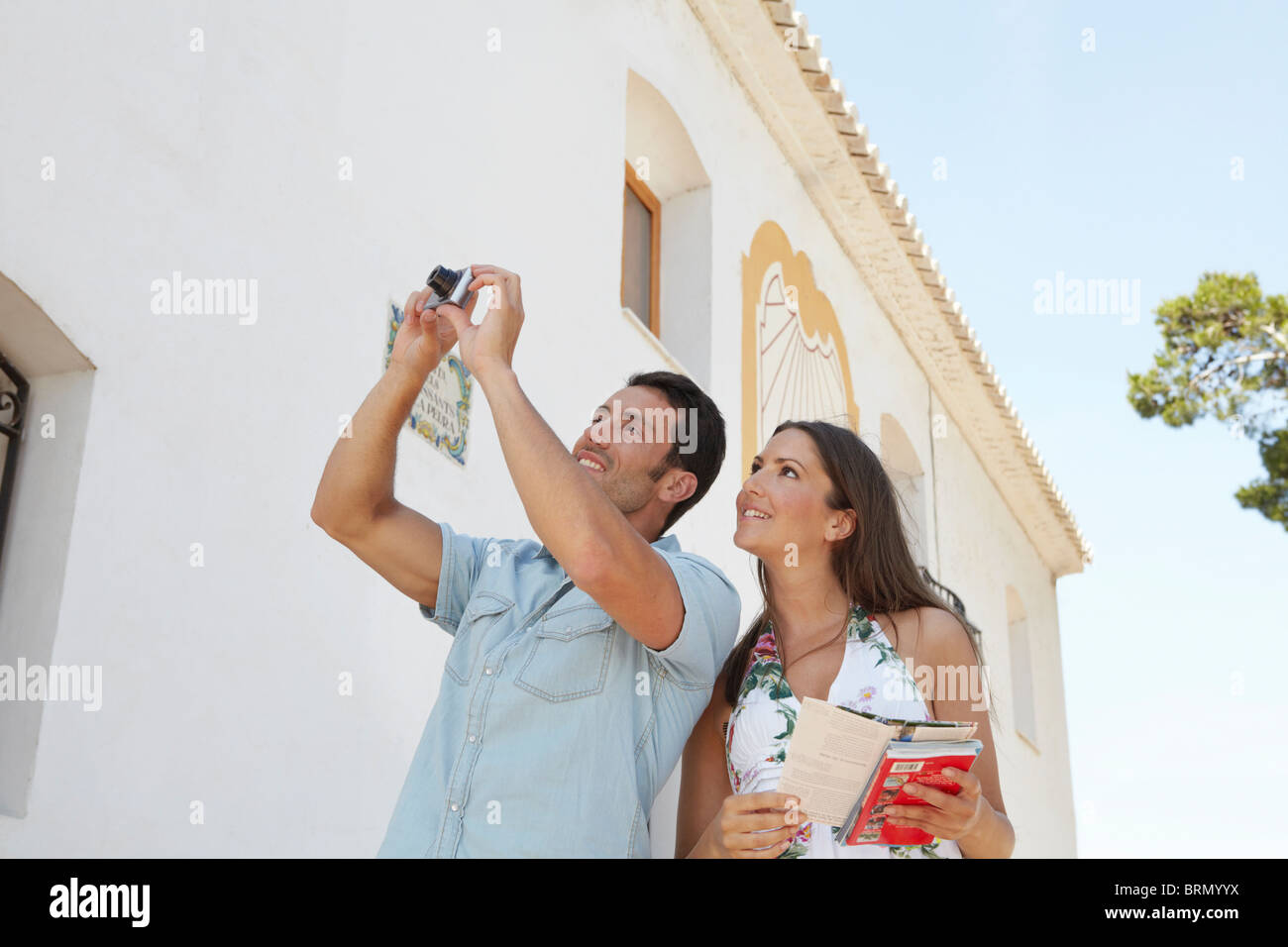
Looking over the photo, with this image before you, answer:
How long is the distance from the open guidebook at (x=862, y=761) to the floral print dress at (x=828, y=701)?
170mm

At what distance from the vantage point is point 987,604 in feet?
41.7

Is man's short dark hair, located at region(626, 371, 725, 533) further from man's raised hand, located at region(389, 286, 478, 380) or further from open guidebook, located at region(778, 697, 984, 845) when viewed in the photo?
open guidebook, located at region(778, 697, 984, 845)

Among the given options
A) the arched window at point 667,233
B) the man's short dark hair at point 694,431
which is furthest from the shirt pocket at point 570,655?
the arched window at point 667,233

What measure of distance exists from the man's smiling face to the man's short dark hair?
0.04 metres

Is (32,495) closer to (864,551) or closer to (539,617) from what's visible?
(539,617)

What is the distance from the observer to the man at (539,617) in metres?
2.34

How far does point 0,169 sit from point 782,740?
7.32ft

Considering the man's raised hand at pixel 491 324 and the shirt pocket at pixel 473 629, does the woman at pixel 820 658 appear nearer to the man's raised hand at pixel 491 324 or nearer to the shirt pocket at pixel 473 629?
the shirt pocket at pixel 473 629

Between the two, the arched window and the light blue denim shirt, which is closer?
the light blue denim shirt

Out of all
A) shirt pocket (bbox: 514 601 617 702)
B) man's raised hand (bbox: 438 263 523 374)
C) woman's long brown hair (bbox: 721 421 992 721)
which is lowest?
shirt pocket (bbox: 514 601 617 702)

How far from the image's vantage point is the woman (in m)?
2.34

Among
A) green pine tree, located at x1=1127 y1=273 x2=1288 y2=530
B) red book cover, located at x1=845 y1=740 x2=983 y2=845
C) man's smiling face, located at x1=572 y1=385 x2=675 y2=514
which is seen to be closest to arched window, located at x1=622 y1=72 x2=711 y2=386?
man's smiling face, located at x1=572 y1=385 x2=675 y2=514
